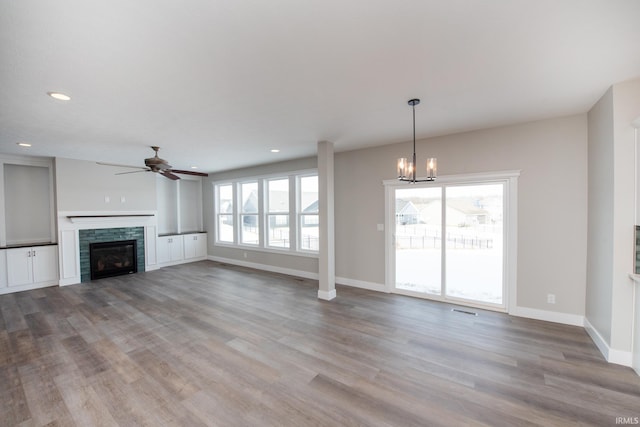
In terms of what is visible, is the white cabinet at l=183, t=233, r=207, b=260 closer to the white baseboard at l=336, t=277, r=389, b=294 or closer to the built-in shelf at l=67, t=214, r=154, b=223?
the built-in shelf at l=67, t=214, r=154, b=223

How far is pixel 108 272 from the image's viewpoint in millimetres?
5977

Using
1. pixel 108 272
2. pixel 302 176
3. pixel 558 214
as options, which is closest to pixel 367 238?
pixel 302 176

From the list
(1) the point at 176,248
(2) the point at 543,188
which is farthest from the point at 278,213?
(2) the point at 543,188

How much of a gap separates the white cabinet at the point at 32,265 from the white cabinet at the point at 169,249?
1.96 meters

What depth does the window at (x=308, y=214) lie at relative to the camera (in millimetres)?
5797

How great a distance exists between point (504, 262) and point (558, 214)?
2.98ft

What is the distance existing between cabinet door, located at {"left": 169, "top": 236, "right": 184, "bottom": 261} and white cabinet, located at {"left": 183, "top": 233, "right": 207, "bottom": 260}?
12 cm

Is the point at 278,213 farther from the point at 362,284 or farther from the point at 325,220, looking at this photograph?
the point at 362,284

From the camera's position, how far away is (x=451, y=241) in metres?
4.18

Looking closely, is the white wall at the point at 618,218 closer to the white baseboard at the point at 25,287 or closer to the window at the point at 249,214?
the window at the point at 249,214

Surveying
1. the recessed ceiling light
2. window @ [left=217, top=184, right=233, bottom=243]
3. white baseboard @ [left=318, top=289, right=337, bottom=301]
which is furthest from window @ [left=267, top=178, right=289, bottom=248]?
the recessed ceiling light

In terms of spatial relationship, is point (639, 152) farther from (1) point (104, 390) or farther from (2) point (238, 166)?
(2) point (238, 166)

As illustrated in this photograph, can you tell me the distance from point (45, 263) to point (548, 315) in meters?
8.93

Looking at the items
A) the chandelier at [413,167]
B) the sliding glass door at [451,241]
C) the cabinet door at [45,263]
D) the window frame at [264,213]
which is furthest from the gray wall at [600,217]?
the cabinet door at [45,263]
